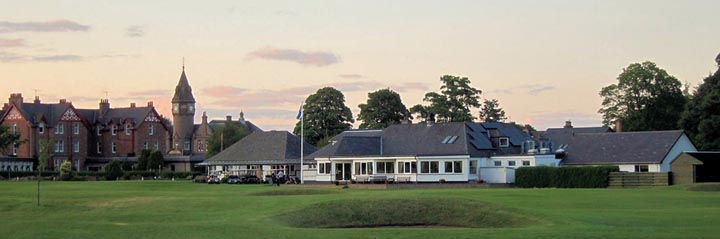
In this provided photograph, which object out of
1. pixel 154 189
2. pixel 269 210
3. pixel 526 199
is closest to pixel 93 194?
pixel 154 189

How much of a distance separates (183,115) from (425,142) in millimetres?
72616

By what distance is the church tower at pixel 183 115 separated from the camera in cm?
14998

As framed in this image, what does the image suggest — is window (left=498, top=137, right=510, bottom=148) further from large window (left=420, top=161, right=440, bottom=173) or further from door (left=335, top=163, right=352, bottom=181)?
door (left=335, top=163, right=352, bottom=181)

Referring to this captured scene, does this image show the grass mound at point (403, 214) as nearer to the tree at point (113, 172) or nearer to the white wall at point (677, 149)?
the white wall at point (677, 149)

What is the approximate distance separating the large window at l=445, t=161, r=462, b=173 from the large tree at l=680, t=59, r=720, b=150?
21822mm

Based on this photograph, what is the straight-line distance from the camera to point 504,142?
87.8 meters

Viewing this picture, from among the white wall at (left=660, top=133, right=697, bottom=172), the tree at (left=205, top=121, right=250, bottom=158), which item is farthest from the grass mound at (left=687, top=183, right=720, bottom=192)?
the tree at (left=205, top=121, right=250, bottom=158)

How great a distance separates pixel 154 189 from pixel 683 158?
3826cm

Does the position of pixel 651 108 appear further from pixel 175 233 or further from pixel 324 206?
pixel 175 233

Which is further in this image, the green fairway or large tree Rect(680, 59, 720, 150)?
large tree Rect(680, 59, 720, 150)

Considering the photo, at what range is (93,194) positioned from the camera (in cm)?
6075

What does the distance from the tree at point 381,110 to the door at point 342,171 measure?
131ft

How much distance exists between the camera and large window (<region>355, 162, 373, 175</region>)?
87812 mm

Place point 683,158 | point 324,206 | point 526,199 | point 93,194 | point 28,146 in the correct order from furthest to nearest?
point 28,146, point 683,158, point 93,194, point 526,199, point 324,206
